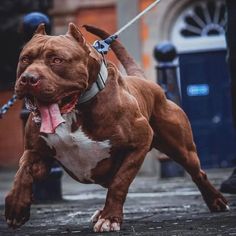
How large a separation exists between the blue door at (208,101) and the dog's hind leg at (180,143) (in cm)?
1007

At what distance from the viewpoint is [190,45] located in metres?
14.9

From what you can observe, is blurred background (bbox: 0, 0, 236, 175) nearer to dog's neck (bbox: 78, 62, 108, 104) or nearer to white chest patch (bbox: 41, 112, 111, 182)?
white chest patch (bbox: 41, 112, 111, 182)

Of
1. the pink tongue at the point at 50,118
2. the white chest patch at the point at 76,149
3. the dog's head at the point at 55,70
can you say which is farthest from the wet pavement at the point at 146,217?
the dog's head at the point at 55,70

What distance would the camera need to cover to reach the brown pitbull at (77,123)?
3.39m

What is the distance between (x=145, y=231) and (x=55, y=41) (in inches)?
36.1

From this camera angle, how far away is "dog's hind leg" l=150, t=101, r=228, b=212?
14.9ft

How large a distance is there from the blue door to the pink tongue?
11.5 m

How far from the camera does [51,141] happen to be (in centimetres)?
372

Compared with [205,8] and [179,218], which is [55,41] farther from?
[205,8]

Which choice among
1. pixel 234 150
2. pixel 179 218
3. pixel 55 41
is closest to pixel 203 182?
pixel 179 218

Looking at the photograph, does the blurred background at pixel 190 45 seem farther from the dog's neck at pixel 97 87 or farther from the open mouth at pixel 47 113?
the open mouth at pixel 47 113

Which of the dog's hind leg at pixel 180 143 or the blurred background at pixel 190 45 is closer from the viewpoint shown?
the dog's hind leg at pixel 180 143

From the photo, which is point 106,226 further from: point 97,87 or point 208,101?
point 208,101

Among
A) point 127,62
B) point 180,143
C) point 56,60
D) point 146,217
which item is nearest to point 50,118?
point 56,60
